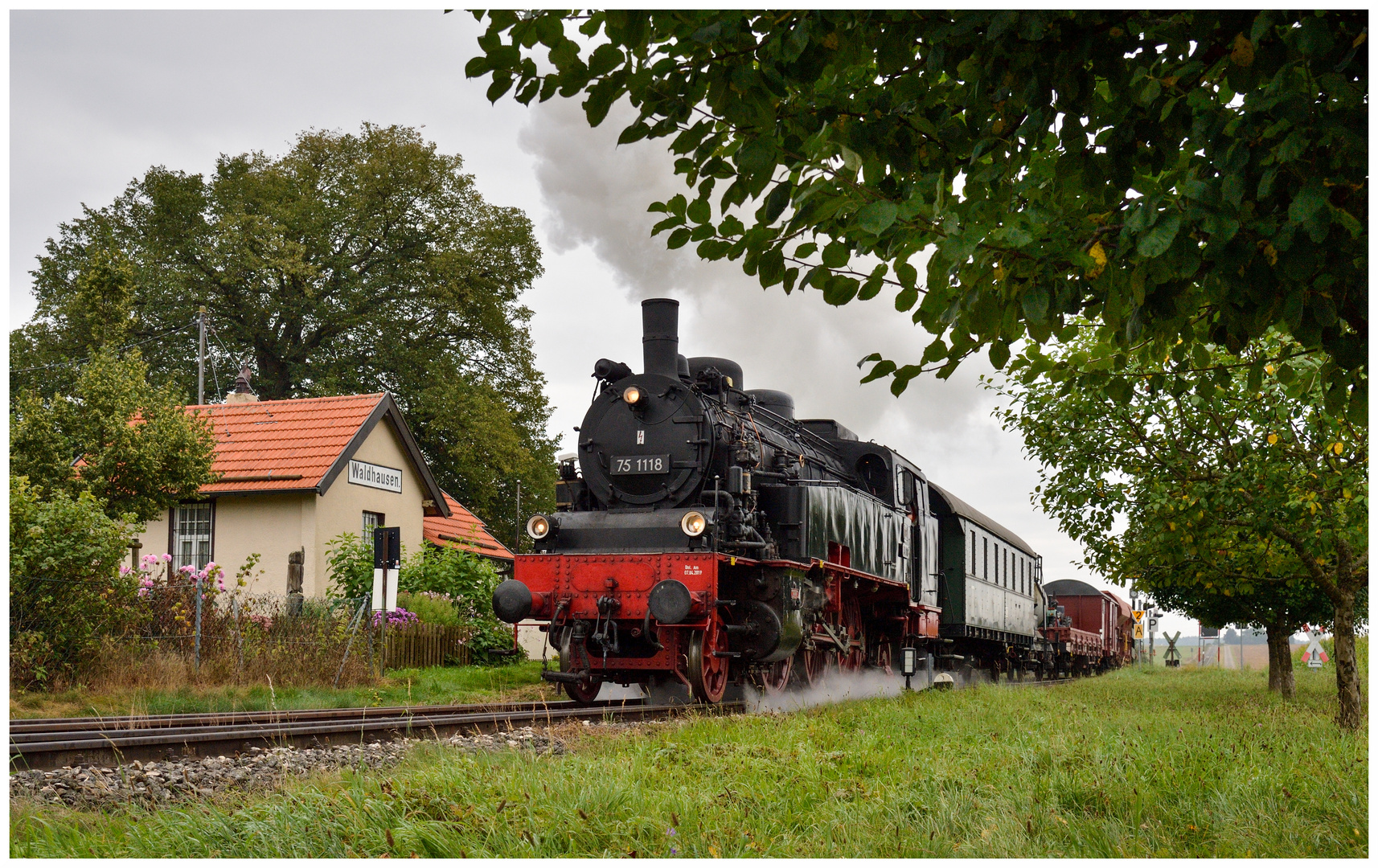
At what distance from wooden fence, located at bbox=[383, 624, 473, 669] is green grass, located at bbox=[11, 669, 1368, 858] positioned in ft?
29.3

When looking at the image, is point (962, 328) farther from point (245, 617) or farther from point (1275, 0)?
point (245, 617)

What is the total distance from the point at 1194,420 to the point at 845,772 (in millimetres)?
6546

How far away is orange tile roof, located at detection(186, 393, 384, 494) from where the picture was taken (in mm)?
19938

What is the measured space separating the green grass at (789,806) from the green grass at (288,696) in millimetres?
4163

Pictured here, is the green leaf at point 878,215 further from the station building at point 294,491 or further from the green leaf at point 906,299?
the station building at point 294,491

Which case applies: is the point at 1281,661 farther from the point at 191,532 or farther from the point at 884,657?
the point at 191,532

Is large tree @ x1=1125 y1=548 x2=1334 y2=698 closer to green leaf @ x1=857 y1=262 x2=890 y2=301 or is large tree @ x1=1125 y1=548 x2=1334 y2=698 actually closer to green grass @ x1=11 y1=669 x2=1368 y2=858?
green grass @ x1=11 y1=669 x2=1368 y2=858

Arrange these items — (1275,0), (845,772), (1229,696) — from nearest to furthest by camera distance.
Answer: (1275,0) < (845,772) < (1229,696)

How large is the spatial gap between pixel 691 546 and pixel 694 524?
24 centimetres

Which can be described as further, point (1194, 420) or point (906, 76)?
point (1194, 420)

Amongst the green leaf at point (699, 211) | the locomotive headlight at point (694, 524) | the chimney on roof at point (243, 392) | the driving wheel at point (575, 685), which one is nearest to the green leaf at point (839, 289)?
the green leaf at point (699, 211)

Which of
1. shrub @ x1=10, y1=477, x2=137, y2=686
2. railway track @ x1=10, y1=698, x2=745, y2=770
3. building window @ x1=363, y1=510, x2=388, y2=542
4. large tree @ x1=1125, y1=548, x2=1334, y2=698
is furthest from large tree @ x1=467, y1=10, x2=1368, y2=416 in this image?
building window @ x1=363, y1=510, x2=388, y2=542

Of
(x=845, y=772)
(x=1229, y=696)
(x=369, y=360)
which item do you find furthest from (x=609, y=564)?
(x=369, y=360)

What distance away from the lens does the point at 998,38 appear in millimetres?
3836
